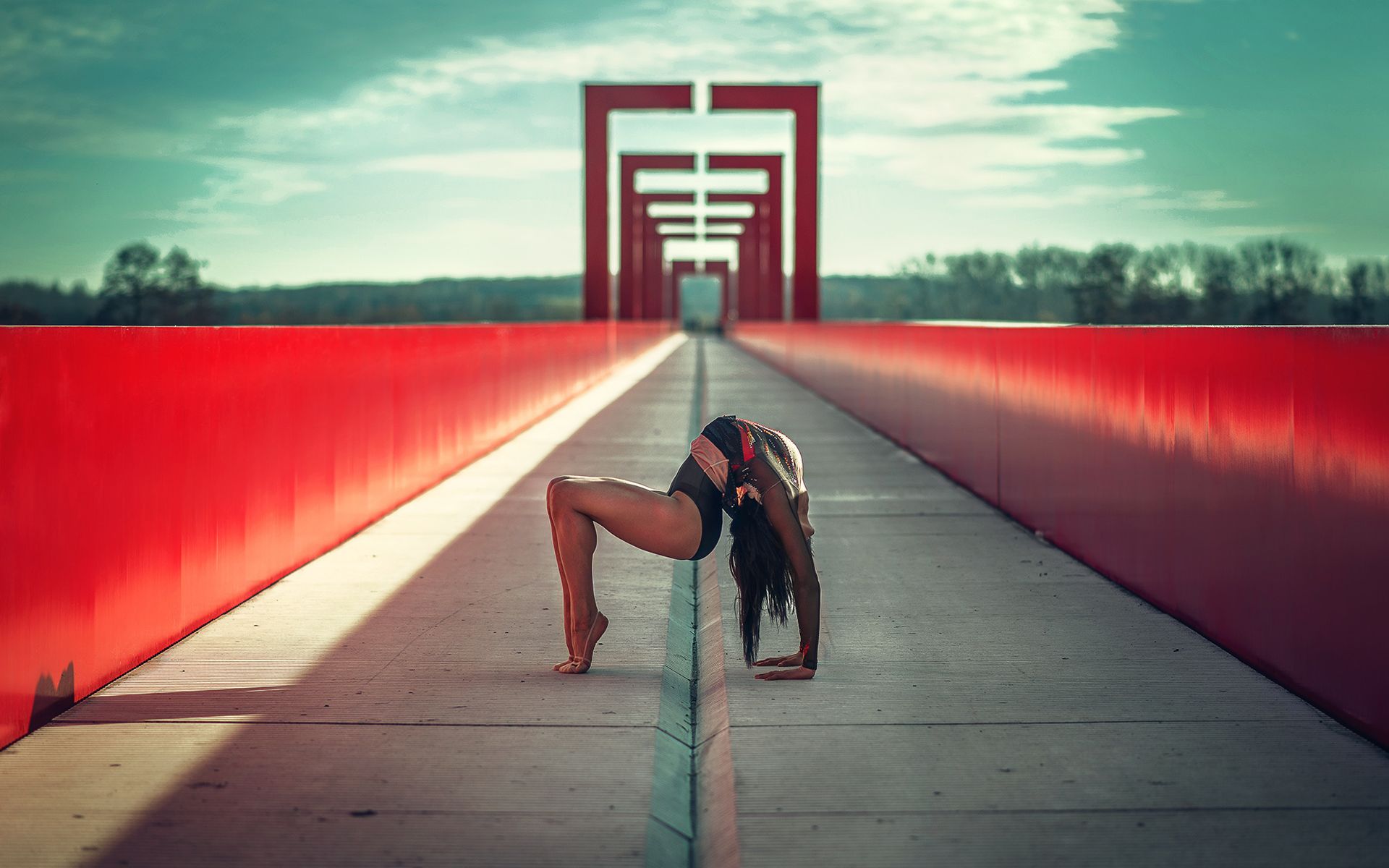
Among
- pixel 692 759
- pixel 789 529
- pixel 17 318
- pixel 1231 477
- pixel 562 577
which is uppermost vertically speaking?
pixel 17 318

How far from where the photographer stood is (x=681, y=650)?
5.18 m

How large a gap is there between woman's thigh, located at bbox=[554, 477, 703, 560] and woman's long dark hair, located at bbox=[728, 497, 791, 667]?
0.49ft

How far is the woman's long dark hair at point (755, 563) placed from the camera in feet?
14.6

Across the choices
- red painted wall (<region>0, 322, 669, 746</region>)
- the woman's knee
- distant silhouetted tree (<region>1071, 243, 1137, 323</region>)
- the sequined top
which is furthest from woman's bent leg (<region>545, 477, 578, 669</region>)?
distant silhouetted tree (<region>1071, 243, 1137, 323</region>)

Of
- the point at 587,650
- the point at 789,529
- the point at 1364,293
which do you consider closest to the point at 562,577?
the point at 587,650

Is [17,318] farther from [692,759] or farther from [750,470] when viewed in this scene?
[692,759]

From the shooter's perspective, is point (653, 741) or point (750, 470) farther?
point (750, 470)

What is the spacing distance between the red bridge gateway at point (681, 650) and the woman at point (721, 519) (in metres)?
0.32

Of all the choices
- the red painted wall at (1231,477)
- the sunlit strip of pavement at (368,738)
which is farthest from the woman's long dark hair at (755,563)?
the red painted wall at (1231,477)

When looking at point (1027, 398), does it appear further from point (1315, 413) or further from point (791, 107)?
point (791, 107)

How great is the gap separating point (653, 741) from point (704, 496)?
0.88 metres

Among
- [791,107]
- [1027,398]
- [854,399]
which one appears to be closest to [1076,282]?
[791,107]

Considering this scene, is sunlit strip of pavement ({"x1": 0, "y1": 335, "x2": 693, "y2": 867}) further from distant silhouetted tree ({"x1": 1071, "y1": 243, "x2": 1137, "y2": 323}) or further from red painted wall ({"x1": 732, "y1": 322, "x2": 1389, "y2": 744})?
distant silhouetted tree ({"x1": 1071, "y1": 243, "x2": 1137, "y2": 323})

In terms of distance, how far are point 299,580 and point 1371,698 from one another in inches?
178
